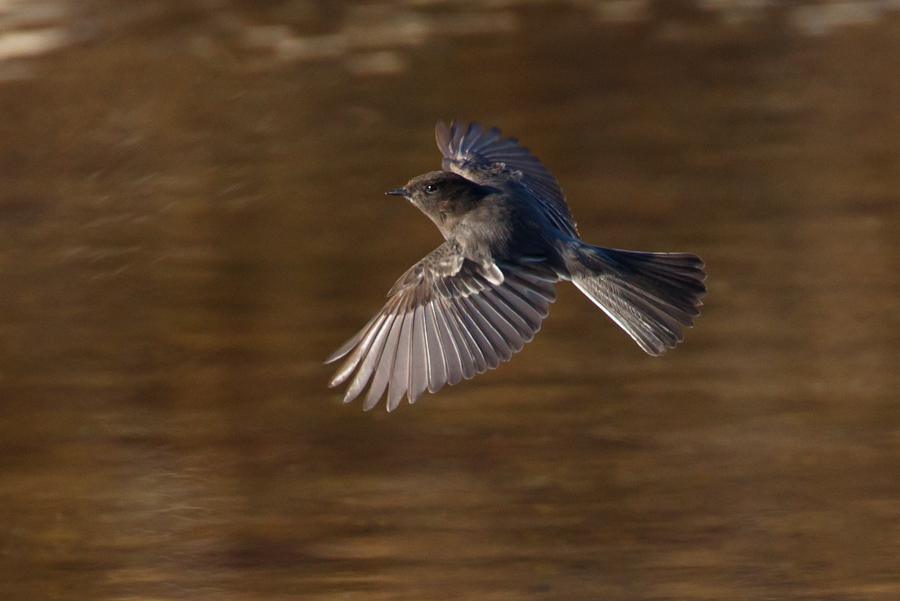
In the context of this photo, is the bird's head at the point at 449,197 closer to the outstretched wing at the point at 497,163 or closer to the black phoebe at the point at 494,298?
the black phoebe at the point at 494,298

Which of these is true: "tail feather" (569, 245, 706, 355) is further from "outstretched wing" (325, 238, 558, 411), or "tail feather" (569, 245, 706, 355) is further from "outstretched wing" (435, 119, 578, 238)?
"outstretched wing" (435, 119, 578, 238)

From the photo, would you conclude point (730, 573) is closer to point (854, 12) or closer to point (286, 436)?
point (286, 436)

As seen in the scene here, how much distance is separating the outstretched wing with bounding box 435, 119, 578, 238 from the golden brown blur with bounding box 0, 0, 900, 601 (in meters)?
1.18

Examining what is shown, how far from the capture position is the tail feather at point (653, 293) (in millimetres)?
5891

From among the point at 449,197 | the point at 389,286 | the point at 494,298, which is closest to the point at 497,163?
the point at 449,197

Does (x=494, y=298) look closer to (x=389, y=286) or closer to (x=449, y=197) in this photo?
(x=449, y=197)

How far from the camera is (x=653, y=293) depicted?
594 cm

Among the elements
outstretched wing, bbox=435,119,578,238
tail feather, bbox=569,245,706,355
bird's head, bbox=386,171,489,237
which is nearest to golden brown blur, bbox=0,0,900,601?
tail feather, bbox=569,245,706,355

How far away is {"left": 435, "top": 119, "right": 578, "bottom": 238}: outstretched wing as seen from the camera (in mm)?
6984

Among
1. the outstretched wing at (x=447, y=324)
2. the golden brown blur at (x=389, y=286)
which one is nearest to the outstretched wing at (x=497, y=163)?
the outstretched wing at (x=447, y=324)

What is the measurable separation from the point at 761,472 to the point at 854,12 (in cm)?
819

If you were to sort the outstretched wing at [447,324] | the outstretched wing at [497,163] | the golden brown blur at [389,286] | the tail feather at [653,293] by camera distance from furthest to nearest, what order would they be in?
the outstretched wing at [497,163] → the golden brown blur at [389,286] → the tail feather at [653,293] → the outstretched wing at [447,324]

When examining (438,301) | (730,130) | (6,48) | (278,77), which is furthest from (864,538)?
(6,48)

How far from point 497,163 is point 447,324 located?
1.67m
